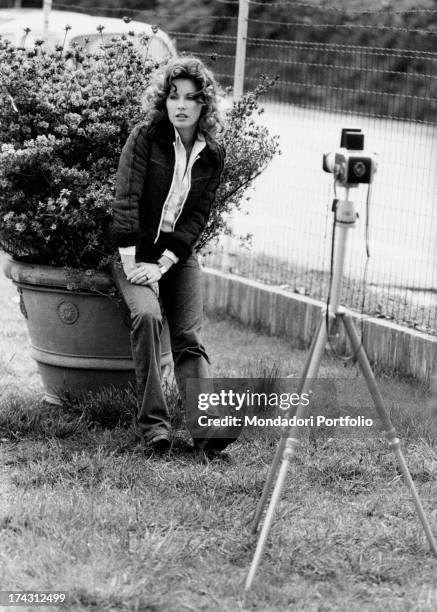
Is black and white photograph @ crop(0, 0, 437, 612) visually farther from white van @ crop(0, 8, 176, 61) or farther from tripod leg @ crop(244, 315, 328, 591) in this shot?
white van @ crop(0, 8, 176, 61)

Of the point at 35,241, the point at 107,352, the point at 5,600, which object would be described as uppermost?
the point at 35,241

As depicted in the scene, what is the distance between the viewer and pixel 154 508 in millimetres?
4430

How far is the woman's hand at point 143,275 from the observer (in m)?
5.09

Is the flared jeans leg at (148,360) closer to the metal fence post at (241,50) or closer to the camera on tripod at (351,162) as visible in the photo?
the camera on tripod at (351,162)

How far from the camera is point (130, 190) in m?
5.05

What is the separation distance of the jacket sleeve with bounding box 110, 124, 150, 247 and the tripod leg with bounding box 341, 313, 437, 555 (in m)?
1.45

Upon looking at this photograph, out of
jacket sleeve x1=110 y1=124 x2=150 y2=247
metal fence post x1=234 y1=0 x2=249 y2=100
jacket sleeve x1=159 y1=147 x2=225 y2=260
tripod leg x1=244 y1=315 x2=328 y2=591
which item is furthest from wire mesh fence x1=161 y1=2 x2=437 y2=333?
tripod leg x1=244 y1=315 x2=328 y2=591

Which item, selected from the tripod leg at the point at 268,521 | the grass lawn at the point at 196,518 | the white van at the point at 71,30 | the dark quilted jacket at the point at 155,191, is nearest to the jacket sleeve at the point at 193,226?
the dark quilted jacket at the point at 155,191

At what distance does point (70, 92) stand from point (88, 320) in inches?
44.9

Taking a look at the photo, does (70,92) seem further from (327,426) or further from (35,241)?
(327,426)

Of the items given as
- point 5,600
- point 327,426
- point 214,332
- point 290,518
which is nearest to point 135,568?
point 5,600

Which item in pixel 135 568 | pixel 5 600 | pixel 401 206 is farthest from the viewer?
pixel 401 206

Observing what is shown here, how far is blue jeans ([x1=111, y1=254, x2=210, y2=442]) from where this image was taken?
5.00 meters

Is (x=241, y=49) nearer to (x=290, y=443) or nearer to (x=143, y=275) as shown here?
(x=143, y=275)
